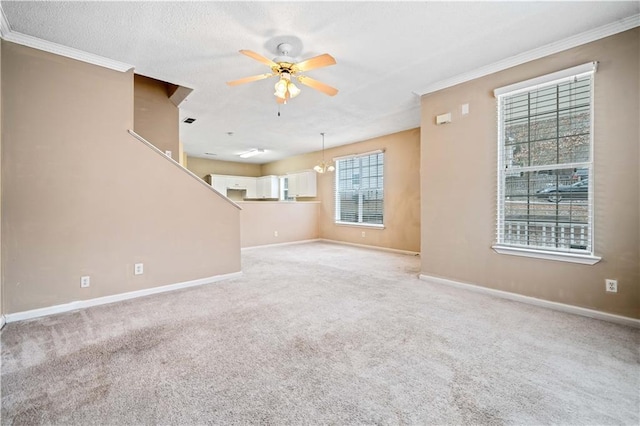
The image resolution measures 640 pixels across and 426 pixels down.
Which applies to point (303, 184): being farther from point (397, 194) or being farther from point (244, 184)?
point (397, 194)

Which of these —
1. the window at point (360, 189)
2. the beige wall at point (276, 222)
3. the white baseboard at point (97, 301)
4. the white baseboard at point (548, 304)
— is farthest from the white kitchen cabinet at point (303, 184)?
the white baseboard at point (548, 304)

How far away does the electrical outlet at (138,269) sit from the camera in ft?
10.5

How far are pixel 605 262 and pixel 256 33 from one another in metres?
3.93

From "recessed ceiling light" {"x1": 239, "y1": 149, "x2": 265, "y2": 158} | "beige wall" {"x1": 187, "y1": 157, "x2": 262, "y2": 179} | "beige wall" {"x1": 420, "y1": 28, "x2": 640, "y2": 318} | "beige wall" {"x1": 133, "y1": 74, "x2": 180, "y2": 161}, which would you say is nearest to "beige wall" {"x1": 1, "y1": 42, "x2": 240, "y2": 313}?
"beige wall" {"x1": 133, "y1": 74, "x2": 180, "y2": 161}

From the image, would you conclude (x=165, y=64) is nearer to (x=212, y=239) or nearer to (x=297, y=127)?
(x=212, y=239)

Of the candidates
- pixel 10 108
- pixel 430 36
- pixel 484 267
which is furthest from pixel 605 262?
pixel 10 108

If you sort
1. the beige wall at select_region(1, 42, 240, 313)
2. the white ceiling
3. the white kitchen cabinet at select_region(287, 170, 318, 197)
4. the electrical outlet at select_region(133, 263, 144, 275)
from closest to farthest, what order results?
the white ceiling
the beige wall at select_region(1, 42, 240, 313)
the electrical outlet at select_region(133, 263, 144, 275)
the white kitchen cabinet at select_region(287, 170, 318, 197)

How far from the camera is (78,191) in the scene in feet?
9.40

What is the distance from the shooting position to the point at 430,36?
8.65 feet

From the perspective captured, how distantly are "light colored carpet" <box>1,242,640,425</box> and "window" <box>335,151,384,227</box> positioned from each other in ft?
12.5

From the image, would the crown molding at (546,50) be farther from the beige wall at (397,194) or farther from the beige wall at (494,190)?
the beige wall at (397,194)

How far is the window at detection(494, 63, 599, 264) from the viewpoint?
2.70 metres

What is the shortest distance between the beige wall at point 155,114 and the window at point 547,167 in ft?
15.3

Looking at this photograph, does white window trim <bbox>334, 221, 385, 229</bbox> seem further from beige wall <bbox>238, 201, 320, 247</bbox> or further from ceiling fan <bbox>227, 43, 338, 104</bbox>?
ceiling fan <bbox>227, 43, 338, 104</bbox>
